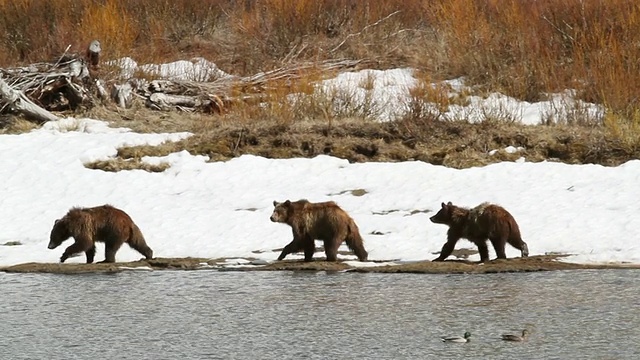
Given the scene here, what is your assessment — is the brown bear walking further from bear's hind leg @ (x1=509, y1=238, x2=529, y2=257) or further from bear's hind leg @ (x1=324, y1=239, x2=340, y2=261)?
bear's hind leg @ (x1=509, y1=238, x2=529, y2=257)

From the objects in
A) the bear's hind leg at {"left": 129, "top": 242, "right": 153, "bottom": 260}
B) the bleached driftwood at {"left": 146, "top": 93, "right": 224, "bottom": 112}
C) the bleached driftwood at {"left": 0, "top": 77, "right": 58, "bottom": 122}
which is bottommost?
the bear's hind leg at {"left": 129, "top": 242, "right": 153, "bottom": 260}

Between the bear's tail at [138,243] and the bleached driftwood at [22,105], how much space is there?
7.97 m

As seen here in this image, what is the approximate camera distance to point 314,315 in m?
9.33

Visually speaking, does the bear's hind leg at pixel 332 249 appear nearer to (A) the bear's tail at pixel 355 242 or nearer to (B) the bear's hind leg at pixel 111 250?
(A) the bear's tail at pixel 355 242

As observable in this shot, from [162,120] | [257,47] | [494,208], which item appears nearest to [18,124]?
[162,120]

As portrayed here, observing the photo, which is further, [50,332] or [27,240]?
[27,240]

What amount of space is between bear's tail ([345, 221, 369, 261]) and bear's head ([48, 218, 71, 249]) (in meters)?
3.17

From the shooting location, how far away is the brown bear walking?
12.3m

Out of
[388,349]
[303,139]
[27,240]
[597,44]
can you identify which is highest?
[597,44]

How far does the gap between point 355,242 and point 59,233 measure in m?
3.39

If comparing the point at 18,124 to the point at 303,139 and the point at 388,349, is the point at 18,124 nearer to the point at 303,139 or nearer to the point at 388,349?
the point at 303,139

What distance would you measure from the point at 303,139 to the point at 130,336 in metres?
→ 9.20

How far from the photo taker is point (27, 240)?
13.7m

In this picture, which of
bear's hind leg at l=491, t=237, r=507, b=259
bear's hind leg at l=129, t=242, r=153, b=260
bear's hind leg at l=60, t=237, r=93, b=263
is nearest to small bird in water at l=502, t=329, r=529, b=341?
bear's hind leg at l=491, t=237, r=507, b=259
